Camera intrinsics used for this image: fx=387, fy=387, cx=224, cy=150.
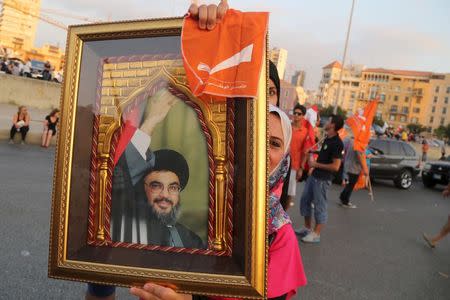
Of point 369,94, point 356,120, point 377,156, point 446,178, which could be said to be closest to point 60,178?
point 356,120

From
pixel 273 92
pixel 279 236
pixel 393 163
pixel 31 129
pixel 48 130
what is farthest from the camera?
pixel 393 163

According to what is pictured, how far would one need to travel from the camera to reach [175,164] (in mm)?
1118

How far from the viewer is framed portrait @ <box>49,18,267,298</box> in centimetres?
105

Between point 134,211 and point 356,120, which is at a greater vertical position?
point 356,120

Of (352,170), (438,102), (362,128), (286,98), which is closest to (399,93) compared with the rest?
(438,102)

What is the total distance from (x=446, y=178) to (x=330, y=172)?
36.1 ft

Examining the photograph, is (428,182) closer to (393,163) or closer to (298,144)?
(393,163)

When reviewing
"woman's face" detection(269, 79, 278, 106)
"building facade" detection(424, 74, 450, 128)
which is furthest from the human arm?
"building facade" detection(424, 74, 450, 128)

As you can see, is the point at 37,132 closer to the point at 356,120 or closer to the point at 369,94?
the point at 356,120

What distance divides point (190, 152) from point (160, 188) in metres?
0.14

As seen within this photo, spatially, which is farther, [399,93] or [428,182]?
[399,93]

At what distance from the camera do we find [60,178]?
1102mm

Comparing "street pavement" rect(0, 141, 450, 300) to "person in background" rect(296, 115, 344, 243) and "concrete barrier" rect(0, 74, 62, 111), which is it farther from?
"concrete barrier" rect(0, 74, 62, 111)

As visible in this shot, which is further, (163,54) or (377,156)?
(377,156)
